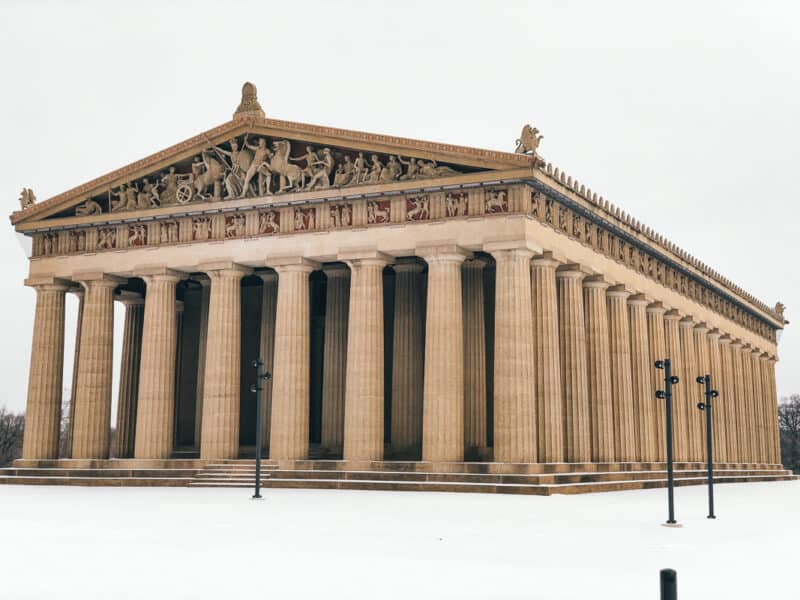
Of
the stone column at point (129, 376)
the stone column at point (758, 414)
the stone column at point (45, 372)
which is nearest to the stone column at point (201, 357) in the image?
the stone column at point (129, 376)

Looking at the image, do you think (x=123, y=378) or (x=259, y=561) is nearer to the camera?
(x=259, y=561)

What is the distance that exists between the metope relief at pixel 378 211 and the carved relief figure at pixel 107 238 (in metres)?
14.0

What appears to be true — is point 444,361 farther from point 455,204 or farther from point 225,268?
point 225,268

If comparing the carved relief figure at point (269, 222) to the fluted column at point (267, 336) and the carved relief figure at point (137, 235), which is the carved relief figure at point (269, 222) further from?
the carved relief figure at point (137, 235)

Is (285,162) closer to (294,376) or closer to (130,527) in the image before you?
(294,376)

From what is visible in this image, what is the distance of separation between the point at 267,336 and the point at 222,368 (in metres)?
5.20

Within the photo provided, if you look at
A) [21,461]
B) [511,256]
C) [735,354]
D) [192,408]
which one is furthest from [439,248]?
[735,354]

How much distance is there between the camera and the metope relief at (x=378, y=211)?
139ft

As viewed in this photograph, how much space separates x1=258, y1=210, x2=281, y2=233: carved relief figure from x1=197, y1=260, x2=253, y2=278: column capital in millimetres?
2051

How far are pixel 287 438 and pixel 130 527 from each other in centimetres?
2108

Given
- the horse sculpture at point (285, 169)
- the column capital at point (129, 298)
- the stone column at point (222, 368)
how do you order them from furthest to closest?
the column capital at point (129, 298) → the stone column at point (222, 368) → the horse sculpture at point (285, 169)

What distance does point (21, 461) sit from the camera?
49.1 meters

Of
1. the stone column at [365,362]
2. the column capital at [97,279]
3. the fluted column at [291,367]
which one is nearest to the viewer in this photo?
the stone column at [365,362]

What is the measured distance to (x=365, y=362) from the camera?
41.9 metres
